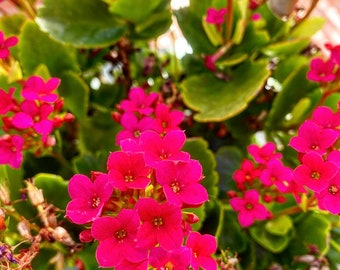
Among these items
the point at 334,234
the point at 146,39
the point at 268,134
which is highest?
the point at 146,39

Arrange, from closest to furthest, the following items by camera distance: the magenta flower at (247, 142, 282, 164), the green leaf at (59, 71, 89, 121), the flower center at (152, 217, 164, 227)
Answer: the flower center at (152, 217, 164, 227) → the magenta flower at (247, 142, 282, 164) → the green leaf at (59, 71, 89, 121)

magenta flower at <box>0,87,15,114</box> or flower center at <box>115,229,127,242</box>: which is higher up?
flower center at <box>115,229,127,242</box>

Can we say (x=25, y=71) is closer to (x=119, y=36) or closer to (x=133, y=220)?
(x=119, y=36)

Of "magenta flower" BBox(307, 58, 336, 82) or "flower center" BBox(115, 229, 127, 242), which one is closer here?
"flower center" BBox(115, 229, 127, 242)

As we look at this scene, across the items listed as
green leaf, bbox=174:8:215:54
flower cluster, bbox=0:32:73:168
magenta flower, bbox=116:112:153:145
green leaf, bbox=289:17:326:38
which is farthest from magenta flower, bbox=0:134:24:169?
green leaf, bbox=289:17:326:38

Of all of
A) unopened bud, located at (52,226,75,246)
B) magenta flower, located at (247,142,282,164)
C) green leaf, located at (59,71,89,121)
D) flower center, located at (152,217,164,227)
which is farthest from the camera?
green leaf, located at (59,71,89,121)

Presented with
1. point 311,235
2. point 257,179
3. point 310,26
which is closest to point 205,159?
point 257,179

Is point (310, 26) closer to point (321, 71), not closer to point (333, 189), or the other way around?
point (321, 71)

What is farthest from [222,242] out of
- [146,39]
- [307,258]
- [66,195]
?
[146,39]

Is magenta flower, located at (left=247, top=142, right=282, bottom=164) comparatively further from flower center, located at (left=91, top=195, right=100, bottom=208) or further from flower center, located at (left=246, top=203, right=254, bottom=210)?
flower center, located at (left=91, top=195, right=100, bottom=208)
